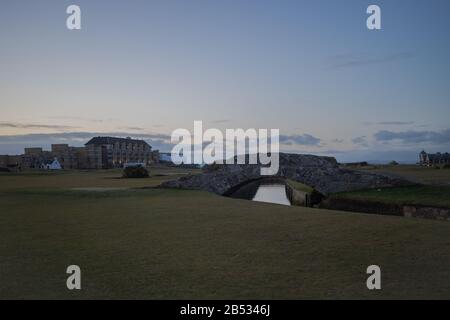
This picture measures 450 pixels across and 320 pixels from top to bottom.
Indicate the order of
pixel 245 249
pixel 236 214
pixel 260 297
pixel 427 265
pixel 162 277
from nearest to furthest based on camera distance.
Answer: pixel 260 297, pixel 162 277, pixel 427 265, pixel 245 249, pixel 236 214

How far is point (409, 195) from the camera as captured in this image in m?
20.7

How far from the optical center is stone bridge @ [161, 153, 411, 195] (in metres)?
25.7

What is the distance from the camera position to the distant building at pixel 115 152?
10150 cm

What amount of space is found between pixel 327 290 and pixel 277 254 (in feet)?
8.21

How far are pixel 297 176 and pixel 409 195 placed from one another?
8.69m

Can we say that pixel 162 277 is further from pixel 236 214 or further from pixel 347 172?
pixel 347 172

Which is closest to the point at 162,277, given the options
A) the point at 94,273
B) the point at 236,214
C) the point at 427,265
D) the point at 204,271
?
the point at 204,271

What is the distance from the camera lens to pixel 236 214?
15656 mm

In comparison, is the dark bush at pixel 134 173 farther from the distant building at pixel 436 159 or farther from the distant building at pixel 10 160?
the distant building at pixel 436 159

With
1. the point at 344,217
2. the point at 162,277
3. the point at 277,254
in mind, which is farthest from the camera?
the point at 344,217

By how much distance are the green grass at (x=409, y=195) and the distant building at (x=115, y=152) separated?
8408cm

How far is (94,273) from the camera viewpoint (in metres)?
7.51

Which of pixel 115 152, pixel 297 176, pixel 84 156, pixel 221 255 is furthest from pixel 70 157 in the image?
pixel 221 255

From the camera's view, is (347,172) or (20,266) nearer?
(20,266)
